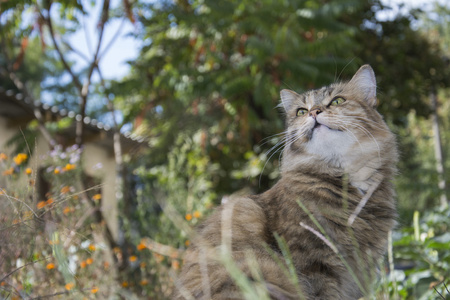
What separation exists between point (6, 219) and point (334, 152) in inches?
70.2

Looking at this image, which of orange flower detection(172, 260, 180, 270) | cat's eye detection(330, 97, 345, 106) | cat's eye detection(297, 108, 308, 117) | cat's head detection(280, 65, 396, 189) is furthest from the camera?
orange flower detection(172, 260, 180, 270)

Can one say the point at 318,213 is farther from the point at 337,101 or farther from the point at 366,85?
the point at 366,85

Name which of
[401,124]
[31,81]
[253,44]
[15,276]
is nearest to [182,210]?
[253,44]

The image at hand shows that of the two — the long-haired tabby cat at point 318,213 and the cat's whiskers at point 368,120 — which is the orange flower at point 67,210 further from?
the cat's whiskers at point 368,120

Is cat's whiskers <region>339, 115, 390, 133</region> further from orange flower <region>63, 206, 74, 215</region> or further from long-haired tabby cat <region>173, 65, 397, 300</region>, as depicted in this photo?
orange flower <region>63, 206, 74, 215</region>

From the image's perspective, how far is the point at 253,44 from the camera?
17.7ft

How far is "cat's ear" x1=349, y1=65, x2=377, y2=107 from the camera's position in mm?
2766

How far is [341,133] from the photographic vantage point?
2.53 m

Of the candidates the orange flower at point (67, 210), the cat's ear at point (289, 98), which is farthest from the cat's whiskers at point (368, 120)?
the orange flower at point (67, 210)

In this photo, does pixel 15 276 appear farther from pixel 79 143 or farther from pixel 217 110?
pixel 217 110

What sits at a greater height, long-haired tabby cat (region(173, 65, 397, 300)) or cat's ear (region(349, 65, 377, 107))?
cat's ear (region(349, 65, 377, 107))

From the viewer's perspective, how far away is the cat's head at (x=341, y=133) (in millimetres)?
2537

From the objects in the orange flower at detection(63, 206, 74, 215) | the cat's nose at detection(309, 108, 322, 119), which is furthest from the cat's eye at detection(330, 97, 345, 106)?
the orange flower at detection(63, 206, 74, 215)

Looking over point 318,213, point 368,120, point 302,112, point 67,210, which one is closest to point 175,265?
point 67,210
